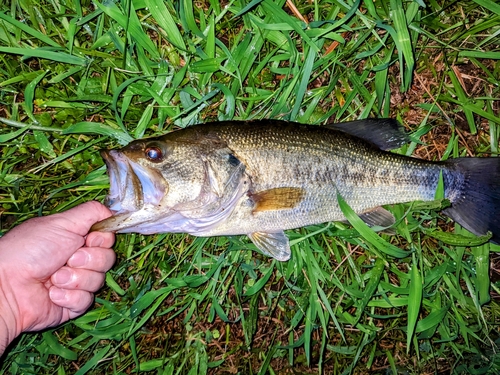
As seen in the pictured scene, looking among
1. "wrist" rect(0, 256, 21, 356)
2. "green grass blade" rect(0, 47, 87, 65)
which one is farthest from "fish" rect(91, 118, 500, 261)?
"green grass blade" rect(0, 47, 87, 65)

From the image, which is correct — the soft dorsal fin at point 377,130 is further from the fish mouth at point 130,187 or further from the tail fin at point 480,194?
the fish mouth at point 130,187

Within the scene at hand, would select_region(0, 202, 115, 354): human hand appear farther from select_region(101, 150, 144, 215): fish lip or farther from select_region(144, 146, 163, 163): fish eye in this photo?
select_region(144, 146, 163, 163): fish eye

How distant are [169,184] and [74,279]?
3.45ft

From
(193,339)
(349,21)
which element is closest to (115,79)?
(349,21)

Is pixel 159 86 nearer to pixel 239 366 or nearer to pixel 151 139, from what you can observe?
pixel 151 139

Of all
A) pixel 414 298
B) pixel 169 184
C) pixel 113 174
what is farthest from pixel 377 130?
pixel 113 174

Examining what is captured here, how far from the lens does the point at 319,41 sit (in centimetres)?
328

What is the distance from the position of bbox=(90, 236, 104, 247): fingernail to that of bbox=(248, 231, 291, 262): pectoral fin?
1112 mm

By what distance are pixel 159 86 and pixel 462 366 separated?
11.3 feet

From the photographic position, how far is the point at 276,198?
2.84 m

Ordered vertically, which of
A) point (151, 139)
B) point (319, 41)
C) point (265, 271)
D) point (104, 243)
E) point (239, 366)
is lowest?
point (239, 366)

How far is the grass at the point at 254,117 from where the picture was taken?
10.6 ft

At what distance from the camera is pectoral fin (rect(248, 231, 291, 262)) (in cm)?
311

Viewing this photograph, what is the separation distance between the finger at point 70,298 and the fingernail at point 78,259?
207mm
